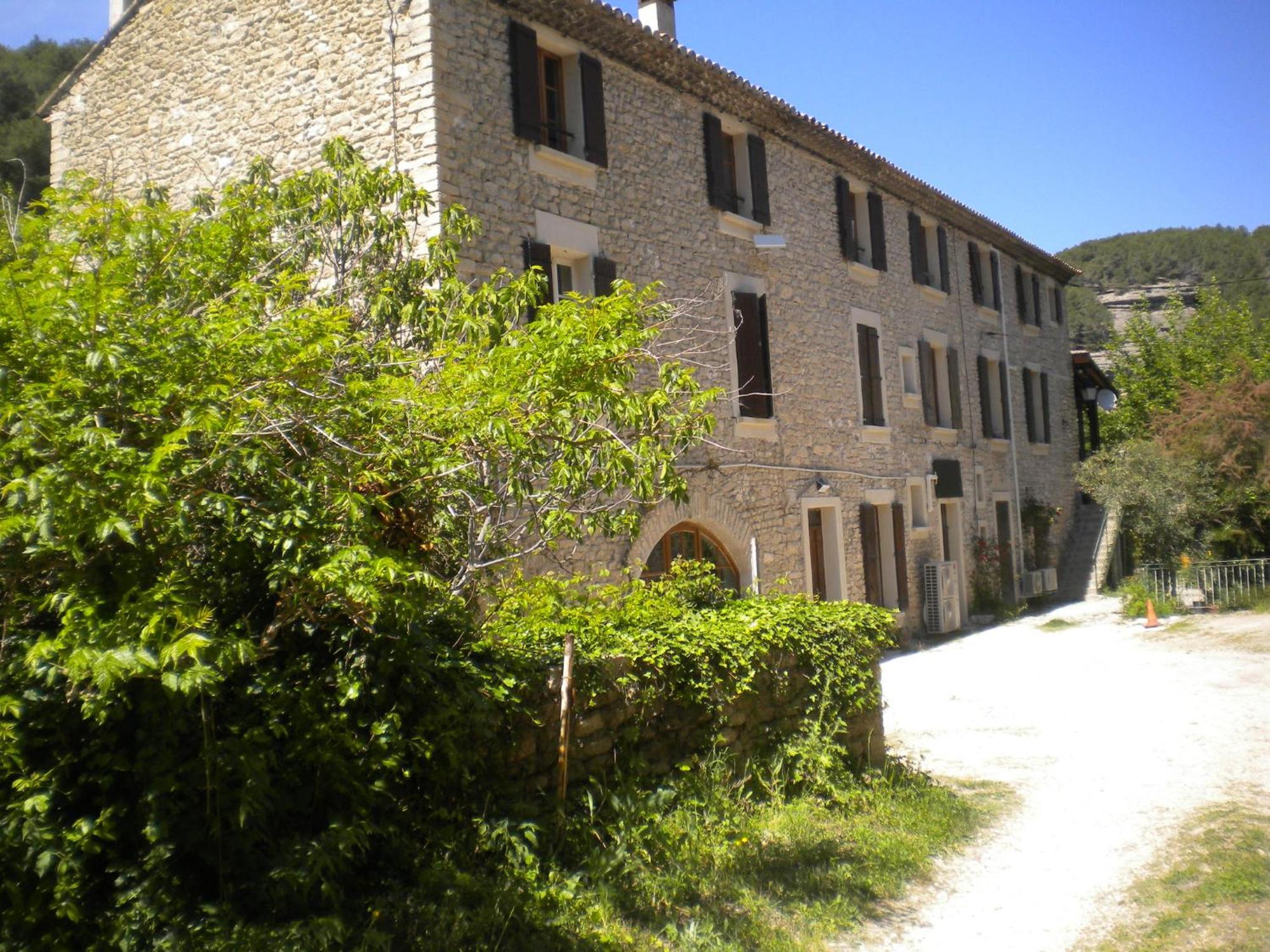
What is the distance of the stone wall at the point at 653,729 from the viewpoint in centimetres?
511

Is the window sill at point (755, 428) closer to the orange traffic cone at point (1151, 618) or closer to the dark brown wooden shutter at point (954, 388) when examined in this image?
the dark brown wooden shutter at point (954, 388)

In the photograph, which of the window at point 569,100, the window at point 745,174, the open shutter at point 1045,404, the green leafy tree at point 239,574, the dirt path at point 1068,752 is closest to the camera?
the green leafy tree at point 239,574

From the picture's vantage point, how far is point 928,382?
1742 cm

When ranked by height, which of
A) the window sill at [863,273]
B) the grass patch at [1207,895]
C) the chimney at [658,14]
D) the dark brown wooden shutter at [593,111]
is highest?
the chimney at [658,14]

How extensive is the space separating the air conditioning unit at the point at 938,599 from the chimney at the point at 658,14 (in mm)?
8720

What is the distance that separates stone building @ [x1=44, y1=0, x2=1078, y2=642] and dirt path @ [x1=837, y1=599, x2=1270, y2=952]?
2.07m

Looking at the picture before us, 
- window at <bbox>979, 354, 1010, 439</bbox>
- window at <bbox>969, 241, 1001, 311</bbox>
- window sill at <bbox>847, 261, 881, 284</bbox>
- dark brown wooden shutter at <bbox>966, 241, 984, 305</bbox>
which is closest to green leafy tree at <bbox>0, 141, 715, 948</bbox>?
window sill at <bbox>847, 261, 881, 284</bbox>

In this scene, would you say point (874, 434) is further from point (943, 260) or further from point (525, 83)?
point (525, 83)

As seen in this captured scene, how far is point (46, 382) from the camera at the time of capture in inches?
129

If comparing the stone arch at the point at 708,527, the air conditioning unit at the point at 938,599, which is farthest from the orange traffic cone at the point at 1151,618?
the stone arch at the point at 708,527

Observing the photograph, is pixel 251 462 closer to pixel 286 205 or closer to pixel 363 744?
pixel 363 744

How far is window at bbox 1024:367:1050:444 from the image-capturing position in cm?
2184

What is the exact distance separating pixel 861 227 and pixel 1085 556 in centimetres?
1145

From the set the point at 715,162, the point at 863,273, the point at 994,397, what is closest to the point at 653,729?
the point at 715,162
